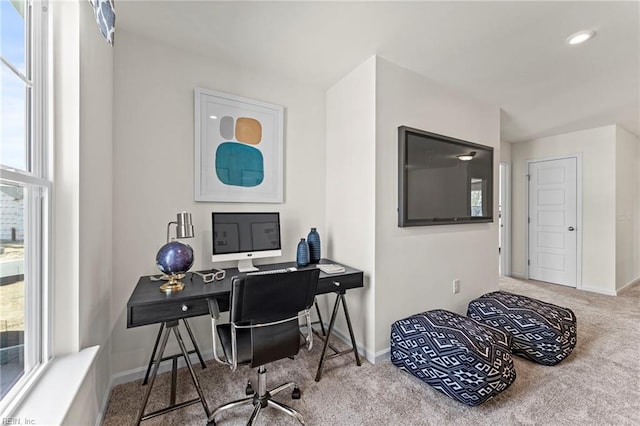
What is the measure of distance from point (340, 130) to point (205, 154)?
1.23 meters

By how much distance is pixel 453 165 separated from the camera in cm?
277

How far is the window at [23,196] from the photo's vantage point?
99cm

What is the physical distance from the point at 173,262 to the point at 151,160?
0.86 meters

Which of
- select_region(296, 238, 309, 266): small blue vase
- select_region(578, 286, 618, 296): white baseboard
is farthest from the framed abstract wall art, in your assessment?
select_region(578, 286, 618, 296): white baseboard

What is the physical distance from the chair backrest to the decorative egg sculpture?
20.6 inches

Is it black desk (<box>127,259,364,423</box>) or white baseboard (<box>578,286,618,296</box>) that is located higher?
black desk (<box>127,259,364,423</box>)

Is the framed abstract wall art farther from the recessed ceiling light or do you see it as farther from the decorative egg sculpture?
the recessed ceiling light

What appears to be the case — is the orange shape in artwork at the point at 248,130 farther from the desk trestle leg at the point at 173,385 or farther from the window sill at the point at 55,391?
the window sill at the point at 55,391

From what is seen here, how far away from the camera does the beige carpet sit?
1.63 meters

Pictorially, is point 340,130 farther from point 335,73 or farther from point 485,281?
point 485,281

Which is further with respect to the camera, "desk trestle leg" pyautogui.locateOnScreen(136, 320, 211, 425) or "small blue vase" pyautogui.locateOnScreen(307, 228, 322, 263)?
"small blue vase" pyautogui.locateOnScreen(307, 228, 322, 263)

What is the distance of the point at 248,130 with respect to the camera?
2418mm

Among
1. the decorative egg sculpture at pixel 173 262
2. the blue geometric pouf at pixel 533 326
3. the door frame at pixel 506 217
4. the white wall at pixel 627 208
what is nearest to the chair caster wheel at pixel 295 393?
the decorative egg sculpture at pixel 173 262

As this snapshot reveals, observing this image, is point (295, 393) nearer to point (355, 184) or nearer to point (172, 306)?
point (172, 306)
